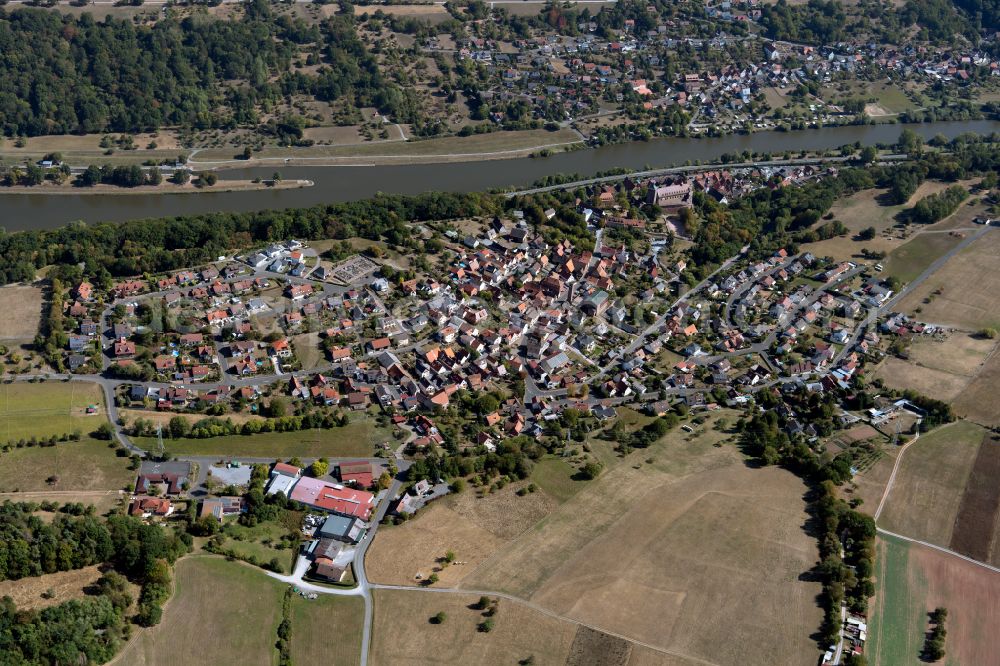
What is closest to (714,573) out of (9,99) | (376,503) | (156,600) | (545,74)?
(376,503)

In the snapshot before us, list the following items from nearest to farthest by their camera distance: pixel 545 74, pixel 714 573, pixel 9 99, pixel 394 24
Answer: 1. pixel 714 573
2. pixel 9 99
3. pixel 545 74
4. pixel 394 24

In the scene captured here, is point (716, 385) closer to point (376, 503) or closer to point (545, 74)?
point (376, 503)

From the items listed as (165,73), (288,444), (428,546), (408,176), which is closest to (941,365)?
(428,546)

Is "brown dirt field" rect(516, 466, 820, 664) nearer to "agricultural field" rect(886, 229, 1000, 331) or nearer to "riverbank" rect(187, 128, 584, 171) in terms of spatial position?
"agricultural field" rect(886, 229, 1000, 331)

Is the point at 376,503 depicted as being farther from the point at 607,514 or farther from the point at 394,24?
the point at 394,24

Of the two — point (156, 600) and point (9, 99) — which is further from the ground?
point (9, 99)

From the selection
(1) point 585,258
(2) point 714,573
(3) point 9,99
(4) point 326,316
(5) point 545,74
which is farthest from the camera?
(5) point 545,74

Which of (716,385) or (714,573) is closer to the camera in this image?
(714,573)
